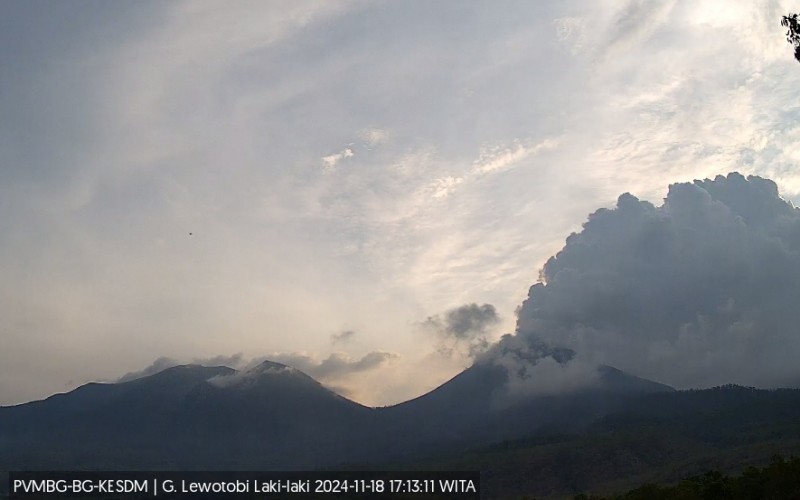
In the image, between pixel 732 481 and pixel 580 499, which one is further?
pixel 580 499

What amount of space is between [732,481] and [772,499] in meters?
14.9

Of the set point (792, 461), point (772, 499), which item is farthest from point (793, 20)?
point (792, 461)

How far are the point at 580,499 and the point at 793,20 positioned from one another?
112m

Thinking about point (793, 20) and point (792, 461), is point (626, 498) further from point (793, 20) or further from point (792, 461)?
point (793, 20)

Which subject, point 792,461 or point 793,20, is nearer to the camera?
point 793,20

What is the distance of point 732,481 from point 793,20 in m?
92.6

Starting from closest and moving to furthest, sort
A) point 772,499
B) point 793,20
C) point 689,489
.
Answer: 1. point 793,20
2. point 772,499
3. point 689,489

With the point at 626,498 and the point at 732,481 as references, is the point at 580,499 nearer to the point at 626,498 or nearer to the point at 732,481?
the point at 626,498

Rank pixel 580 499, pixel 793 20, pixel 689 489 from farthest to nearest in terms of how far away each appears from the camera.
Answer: pixel 580 499 → pixel 689 489 → pixel 793 20

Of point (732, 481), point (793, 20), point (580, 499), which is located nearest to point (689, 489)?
point (732, 481)

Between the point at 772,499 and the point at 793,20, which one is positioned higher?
the point at 793,20

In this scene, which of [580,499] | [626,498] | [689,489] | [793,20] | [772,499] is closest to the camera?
[793,20]

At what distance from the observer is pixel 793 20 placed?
Result: 5922 cm

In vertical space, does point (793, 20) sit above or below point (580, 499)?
above
